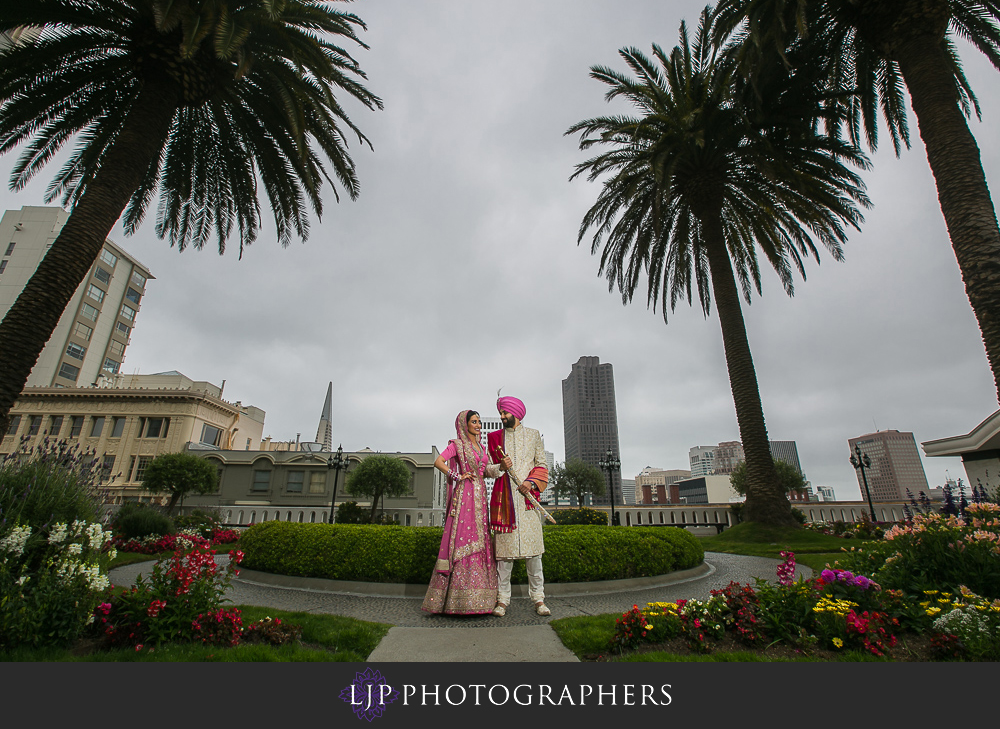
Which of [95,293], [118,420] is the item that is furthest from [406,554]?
[95,293]

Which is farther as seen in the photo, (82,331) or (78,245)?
(82,331)

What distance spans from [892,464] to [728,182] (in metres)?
184

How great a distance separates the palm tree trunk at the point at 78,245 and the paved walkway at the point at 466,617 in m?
3.84

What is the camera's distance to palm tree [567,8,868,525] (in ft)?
44.0

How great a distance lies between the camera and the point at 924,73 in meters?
8.48

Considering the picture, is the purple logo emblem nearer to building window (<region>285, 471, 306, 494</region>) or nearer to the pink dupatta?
the pink dupatta

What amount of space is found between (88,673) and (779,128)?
729 inches

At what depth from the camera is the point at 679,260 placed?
18078 millimetres

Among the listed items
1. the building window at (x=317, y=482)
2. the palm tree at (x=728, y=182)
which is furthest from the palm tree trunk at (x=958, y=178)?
the building window at (x=317, y=482)

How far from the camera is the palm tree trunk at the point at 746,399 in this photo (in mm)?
13453

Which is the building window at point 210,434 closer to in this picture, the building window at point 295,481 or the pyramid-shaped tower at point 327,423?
the building window at point 295,481

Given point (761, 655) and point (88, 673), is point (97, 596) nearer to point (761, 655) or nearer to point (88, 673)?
point (88, 673)

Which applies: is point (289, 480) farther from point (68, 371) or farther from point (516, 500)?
point (516, 500)

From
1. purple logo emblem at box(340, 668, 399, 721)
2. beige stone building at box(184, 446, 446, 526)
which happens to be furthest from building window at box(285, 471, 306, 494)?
purple logo emblem at box(340, 668, 399, 721)
